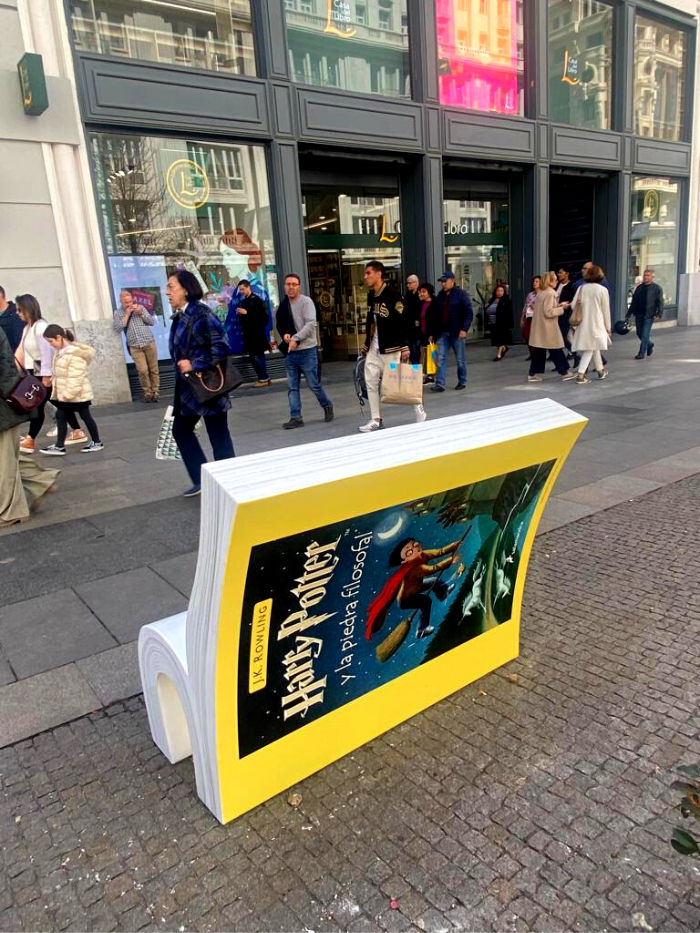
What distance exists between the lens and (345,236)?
51.5 ft

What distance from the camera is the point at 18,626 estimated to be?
145 inches

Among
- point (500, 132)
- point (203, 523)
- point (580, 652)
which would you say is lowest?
point (580, 652)

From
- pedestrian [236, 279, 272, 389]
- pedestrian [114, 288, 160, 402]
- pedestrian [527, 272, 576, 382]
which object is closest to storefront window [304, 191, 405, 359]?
pedestrian [236, 279, 272, 389]

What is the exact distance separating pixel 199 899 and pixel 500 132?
668 inches

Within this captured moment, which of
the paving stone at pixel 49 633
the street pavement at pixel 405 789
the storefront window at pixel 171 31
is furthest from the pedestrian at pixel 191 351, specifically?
the storefront window at pixel 171 31

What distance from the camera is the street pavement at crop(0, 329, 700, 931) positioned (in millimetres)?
1911

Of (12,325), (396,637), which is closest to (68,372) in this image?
(12,325)

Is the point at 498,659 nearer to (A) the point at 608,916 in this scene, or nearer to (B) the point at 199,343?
(A) the point at 608,916

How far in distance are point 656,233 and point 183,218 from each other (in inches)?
617

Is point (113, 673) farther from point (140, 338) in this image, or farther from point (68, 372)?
point (140, 338)

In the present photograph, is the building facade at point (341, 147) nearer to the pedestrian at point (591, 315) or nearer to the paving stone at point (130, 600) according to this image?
the pedestrian at point (591, 315)

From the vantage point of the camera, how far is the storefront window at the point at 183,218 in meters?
A: 11.2

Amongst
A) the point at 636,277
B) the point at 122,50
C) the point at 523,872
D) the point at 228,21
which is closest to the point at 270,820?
the point at 523,872

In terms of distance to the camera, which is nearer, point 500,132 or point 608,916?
point 608,916
